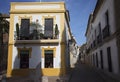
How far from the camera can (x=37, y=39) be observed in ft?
65.4

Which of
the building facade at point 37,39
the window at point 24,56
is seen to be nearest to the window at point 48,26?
the building facade at point 37,39

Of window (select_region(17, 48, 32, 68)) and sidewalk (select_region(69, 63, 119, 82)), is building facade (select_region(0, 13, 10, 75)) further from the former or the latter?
sidewalk (select_region(69, 63, 119, 82))

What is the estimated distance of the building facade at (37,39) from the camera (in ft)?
64.5

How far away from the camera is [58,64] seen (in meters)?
19.7

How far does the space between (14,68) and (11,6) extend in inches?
262

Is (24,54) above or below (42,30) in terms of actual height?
below

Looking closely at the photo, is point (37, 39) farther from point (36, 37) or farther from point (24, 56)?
point (24, 56)

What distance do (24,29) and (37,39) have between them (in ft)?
6.14

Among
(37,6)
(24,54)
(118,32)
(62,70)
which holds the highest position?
(37,6)

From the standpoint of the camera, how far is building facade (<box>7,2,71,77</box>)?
1966cm

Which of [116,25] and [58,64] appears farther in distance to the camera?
[58,64]

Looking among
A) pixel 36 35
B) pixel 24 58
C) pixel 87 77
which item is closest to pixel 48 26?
pixel 36 35

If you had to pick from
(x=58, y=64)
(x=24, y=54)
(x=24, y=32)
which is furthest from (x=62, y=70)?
(x=24, y=32)

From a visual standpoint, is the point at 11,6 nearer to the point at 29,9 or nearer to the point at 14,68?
the point at 29,9
